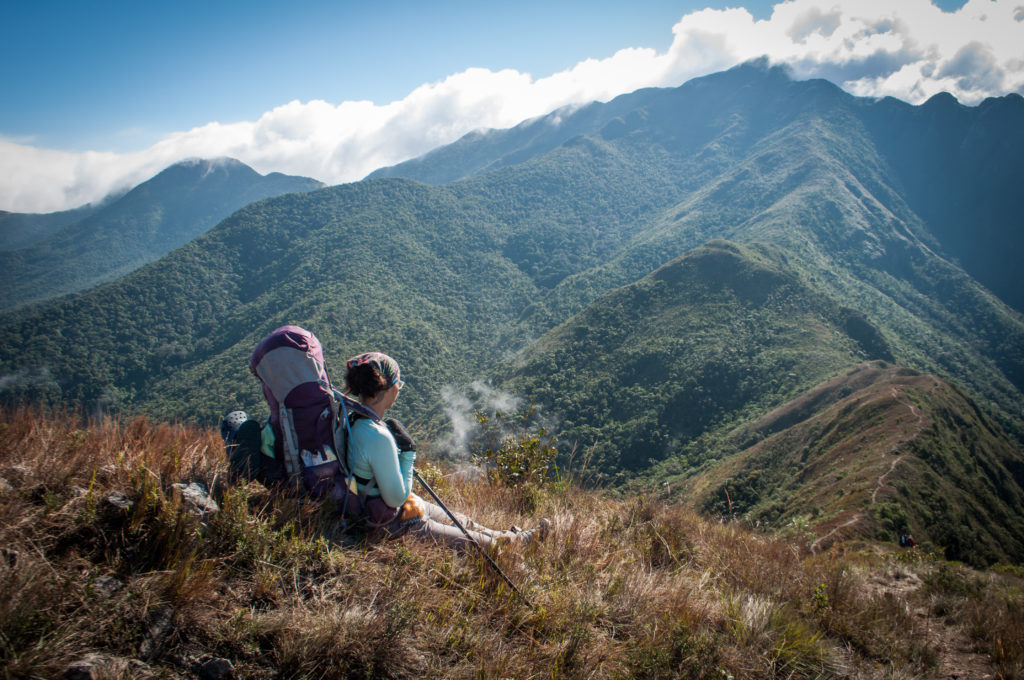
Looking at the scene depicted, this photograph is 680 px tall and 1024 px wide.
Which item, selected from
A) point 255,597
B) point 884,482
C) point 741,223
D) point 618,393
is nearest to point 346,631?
point 255,597

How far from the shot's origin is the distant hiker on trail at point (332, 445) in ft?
9.18

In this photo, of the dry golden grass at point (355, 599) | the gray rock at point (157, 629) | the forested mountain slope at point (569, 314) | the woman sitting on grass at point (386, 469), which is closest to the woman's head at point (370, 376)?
the woman sitting on grass at point (386, 469)

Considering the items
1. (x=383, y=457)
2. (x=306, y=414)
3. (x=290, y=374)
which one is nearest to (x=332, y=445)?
(x=306, y=414)

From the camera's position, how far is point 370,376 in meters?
2.98

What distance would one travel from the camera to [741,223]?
583 feet

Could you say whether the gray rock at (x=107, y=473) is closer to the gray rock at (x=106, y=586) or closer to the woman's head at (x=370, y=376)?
the gray rock at (x=106, y=586)

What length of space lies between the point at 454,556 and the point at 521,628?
1.85 feet

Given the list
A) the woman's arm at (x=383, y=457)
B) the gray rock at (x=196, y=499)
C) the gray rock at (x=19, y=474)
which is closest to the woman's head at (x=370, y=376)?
the woman's arm at (x=383, y=457)

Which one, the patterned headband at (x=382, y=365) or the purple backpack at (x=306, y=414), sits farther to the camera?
the patterned headband at (x=382, y=365)

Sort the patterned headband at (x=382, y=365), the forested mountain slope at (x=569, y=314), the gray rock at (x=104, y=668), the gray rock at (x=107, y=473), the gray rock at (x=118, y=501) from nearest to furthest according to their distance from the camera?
the gray rock at (x=104, y=668) → the gray rock at (x=118, y=501) → the gray rock at (x=107, y=473) → the patterned headband at (x=382, y=365) → the forested mountain slope at (x=569, y=314)

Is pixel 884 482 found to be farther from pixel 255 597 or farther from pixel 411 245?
pixel 411 245

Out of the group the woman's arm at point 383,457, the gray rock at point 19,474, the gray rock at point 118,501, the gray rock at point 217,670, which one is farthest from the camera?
the woman's arm at point 383,457

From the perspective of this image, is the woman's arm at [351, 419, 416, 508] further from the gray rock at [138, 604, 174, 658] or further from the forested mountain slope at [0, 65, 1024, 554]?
the forested mountain slope at [0, 65, 1024, 554]

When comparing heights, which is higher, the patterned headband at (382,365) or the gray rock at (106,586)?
the patterned headband at (382,365)
